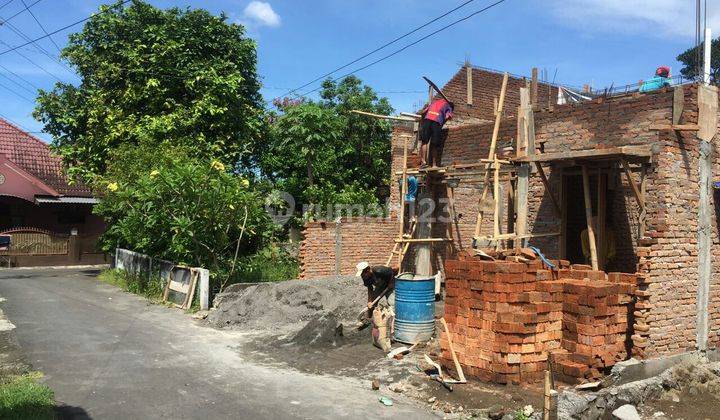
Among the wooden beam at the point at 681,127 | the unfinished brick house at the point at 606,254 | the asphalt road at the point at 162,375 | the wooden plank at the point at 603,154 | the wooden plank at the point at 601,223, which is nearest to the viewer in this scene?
the asphalt road at the point at 162,375

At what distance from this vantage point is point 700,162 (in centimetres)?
814

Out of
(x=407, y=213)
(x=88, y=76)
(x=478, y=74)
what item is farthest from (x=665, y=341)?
(x=88, y=76)

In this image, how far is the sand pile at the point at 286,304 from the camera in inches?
454

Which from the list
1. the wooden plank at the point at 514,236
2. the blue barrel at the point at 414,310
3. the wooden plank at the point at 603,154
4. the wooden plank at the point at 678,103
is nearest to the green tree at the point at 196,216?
the blue barrel at the point at 414,310

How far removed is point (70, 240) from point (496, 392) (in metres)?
21.7

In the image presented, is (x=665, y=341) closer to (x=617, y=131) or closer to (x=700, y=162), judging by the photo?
(x=700, y=162)

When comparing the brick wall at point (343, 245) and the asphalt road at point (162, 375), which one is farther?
the brick wall at point (343, 245)

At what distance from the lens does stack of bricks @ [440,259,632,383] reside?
24.0 ft

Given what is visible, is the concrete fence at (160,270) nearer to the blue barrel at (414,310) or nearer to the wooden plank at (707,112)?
the blue barrel at (414,310)

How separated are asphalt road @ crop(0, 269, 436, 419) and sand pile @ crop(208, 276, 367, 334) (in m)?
0.72

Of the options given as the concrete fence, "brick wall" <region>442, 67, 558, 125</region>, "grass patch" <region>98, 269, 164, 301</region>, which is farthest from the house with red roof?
"brick wall" <region>442, 67, 558, 125</region>

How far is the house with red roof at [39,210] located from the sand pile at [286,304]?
13.1 metres

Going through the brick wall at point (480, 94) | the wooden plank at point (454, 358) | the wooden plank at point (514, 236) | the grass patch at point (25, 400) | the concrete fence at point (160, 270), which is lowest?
the grass patch at point (25, 400)

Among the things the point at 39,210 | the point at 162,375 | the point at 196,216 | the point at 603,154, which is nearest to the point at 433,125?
the point at 603,154
